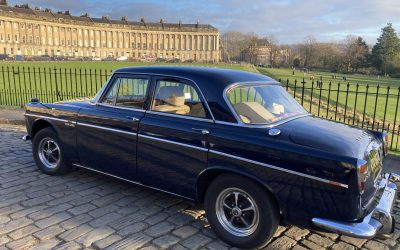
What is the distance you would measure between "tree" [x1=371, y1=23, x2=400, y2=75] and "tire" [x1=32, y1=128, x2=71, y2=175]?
267ft

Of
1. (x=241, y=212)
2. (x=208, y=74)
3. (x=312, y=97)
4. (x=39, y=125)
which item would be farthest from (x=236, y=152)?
(x=312, y=97)

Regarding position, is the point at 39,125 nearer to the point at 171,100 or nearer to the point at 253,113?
the point at 171,100

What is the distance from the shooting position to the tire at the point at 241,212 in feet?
10.4

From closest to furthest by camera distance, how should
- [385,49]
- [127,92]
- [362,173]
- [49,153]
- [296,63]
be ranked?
[362,173]
[127,92]
[49,153]
[385,49]
[296,63]

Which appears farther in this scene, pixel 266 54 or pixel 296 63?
pixel 266 54

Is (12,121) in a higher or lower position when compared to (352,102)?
higher

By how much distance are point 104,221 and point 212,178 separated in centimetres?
140

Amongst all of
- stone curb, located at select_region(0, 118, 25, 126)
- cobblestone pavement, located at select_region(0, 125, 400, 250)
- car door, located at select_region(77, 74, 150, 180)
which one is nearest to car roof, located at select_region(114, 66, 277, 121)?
car door, located at select_region(77, 74, 150, 180)

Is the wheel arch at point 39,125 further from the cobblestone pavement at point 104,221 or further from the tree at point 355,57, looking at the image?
the tree at point 355,57

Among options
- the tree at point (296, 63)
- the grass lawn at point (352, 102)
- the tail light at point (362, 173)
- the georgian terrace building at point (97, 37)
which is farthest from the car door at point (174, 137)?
the tree at point (296, 63)

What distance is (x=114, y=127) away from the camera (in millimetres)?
4273

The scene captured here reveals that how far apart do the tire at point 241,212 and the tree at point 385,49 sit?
81.6 m

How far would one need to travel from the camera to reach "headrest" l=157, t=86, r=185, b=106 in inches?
155

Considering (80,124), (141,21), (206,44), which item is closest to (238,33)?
(206,44)
